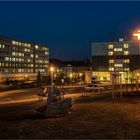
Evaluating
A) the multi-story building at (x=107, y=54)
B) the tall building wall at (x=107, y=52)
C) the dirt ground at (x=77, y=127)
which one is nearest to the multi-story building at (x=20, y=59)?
the tall building wall at (x=107, y=52)

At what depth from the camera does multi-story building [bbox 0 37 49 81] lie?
15675cm

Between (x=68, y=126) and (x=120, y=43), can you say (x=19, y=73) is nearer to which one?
(x=120, y=43)

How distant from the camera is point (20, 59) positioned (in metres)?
172

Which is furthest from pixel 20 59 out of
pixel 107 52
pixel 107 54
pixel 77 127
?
pixel 77 127

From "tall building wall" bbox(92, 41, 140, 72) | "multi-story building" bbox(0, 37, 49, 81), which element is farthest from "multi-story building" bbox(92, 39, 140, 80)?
"multi-story building" bbox(0, 37, 49, 81)

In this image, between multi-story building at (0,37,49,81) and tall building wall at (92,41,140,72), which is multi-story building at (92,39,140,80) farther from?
multi-story building at (0,37,49,81)

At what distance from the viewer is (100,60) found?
14062 cm

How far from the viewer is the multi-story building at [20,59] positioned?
156750 millimetres

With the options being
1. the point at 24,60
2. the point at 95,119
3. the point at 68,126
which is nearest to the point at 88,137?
the point at 68,126

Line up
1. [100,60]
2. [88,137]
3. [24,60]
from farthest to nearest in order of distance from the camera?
[24,60]
[100,60]
[88,137]

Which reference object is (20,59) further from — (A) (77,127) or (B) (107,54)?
(A) (77,127)

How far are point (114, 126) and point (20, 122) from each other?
17.0 feet

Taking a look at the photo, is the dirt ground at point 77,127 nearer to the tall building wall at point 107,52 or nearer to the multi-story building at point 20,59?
the tall building wall at point 107,52

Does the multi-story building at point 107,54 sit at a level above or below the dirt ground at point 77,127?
above
